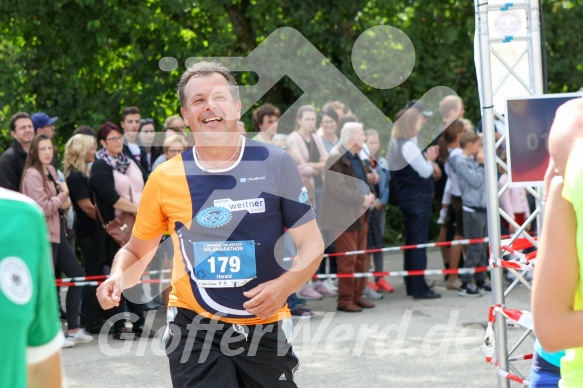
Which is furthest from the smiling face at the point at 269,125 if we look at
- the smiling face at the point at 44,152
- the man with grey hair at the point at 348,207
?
the smiling face at the point at 44,152

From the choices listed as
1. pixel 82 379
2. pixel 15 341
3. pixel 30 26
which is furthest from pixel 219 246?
pixel 30 26

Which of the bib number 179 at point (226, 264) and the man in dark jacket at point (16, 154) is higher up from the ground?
the man in dark jacket at point (16, 154)

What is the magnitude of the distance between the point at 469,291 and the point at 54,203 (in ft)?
15.9

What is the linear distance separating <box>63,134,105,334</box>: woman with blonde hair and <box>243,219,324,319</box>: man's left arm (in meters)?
5.07

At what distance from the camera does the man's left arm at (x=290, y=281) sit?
406cm

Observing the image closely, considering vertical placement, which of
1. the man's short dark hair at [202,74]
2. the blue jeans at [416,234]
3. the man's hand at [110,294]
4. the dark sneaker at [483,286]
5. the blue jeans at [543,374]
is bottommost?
the dark sneaker at [483,286]

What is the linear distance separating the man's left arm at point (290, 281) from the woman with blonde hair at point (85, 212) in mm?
5069

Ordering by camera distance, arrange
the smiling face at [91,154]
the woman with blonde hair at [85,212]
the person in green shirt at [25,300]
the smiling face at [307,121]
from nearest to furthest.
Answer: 1. the person in green shirt at [25,300]
2. the woman with blonde hair at [85,212]
3. the smiling face at [91,154]
4. the smiling face at [307,121]

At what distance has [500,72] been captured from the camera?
6.01 metres

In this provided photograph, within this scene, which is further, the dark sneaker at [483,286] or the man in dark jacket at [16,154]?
the dark sneaker at [483,286]

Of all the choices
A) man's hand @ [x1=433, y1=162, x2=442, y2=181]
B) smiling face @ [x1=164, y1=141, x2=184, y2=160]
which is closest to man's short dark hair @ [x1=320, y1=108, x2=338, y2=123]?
man's hand @ [x1=433, y1=162, x2=442, y2=181]

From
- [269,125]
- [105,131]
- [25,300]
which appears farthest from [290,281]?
[269,125]

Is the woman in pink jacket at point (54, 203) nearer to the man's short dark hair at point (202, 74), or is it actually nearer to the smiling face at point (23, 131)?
the smiling face at point (23, 131)

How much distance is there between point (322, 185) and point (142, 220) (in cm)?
Answer: 602
